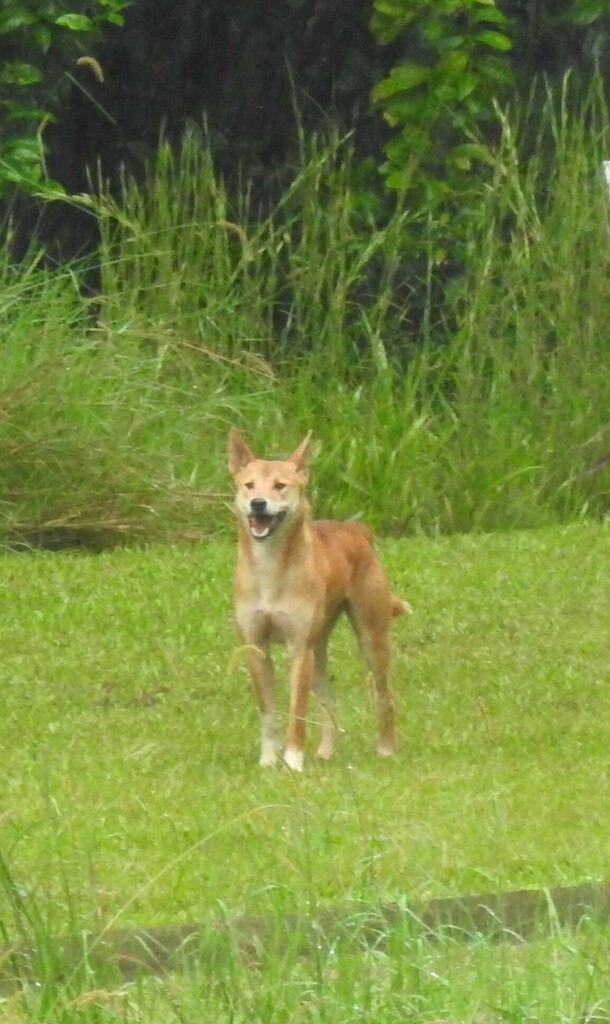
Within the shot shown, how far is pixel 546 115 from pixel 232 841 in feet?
29.1

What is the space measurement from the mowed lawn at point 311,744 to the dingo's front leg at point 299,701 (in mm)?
139

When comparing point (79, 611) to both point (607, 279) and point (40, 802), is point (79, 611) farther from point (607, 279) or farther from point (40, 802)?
point (607, 279)

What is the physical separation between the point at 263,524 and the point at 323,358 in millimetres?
6259

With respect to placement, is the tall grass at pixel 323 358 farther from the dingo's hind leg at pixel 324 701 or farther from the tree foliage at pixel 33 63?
the dingo's hind leg at pixel 324 701

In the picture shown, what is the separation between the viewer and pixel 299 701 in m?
7.75

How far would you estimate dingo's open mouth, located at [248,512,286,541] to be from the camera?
789 cm

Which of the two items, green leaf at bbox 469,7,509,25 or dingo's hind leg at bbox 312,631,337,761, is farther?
green leaf at bbox 469,7,509,25

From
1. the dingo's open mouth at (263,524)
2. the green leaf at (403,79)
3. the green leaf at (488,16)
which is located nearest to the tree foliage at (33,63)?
the green leaf at (403,79)

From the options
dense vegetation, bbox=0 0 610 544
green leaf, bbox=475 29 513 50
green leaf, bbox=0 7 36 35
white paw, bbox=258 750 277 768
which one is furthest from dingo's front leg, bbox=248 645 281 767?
green leaf, bbox=475 29 513 50

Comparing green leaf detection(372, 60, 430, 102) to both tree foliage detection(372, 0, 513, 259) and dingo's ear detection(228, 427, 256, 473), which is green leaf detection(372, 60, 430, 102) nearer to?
tree foliage detection(372, 0, 513, 259)

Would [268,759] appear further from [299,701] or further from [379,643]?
[379,643]

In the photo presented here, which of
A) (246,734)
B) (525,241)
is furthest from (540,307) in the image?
(246,734)

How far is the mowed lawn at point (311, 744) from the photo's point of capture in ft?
20.8

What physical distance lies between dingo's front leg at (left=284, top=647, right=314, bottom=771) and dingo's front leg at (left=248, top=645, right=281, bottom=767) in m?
0.05
